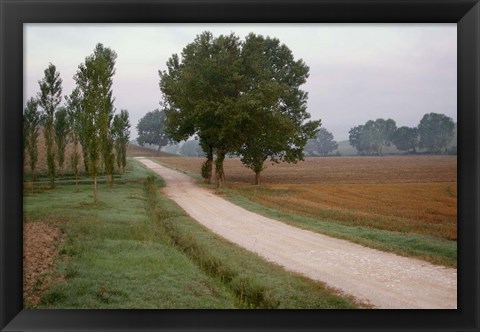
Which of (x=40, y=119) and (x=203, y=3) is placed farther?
(x=40, y=119)

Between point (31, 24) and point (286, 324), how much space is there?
4.58 m

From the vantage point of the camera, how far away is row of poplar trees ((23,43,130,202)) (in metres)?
4.80

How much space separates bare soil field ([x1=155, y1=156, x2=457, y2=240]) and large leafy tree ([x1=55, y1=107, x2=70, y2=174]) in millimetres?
1223

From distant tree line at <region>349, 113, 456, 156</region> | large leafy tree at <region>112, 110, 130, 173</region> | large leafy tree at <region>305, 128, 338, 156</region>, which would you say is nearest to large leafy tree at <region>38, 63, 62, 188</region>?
large leafy tree at <region>112, 110, 130, 173</region>

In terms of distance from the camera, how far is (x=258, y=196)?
5.36m

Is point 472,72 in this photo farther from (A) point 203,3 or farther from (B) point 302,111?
(A) point 203,3

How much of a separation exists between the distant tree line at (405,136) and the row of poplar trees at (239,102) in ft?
2.19

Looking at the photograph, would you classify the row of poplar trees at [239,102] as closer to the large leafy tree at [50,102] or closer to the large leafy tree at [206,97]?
the large leafy tree at [206,97]

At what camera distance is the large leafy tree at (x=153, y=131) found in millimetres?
5211

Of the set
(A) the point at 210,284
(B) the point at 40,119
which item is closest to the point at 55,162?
(B) the point at 40,119

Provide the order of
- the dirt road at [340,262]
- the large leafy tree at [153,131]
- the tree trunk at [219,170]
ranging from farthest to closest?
the tree trunk at [219,170] < the large leafy tree at [153,131] < the dirt road at [340,262]

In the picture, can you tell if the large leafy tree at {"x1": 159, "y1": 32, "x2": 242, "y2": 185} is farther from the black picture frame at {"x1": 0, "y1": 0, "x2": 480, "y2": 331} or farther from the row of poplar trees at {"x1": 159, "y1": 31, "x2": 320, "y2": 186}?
the black picture frame at {"x1": 0, "y1": 0, "x2": 480, "y2": 331}

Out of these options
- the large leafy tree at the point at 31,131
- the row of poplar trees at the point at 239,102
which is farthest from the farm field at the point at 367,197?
the large leafy tree at the point at 31,131

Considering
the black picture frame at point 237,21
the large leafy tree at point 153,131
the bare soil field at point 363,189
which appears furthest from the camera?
the large leafy tree at point 153,131
